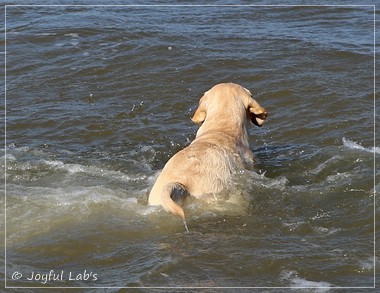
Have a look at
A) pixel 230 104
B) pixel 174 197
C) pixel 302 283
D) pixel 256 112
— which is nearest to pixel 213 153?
pixel 174 197

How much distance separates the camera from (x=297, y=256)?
6.68 m

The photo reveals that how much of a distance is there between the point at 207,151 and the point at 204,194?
479mm

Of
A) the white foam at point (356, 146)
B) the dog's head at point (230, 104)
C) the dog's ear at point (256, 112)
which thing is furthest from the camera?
the white foam at point (356, 146)

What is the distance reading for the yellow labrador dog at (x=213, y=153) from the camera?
23.2 feet

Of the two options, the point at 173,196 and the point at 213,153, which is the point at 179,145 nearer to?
the point at 213,153

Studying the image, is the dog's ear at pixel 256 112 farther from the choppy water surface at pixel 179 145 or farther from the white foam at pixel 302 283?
the white foam at pixel 302 283

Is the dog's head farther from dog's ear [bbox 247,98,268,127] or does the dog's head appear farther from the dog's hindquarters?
the dog's hindquarters

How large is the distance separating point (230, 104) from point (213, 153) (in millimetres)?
1072

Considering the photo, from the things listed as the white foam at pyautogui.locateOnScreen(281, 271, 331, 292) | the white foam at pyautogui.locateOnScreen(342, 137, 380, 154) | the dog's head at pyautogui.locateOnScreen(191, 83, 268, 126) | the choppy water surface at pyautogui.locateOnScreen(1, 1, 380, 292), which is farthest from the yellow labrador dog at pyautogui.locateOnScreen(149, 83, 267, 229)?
the white foam at pyautogui.locateOnScreen(342, 137, 380, 154)

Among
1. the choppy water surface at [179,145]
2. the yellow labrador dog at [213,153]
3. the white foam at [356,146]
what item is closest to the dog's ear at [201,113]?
the yellow labrador dog at [213,153]

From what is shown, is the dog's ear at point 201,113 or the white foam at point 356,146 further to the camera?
the white foam at point 356,146

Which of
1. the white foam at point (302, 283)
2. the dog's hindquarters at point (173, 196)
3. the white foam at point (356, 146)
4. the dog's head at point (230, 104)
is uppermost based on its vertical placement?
the dog's head at point (230, 104)

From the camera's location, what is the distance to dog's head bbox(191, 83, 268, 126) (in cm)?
848

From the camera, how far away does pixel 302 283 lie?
627 cm
